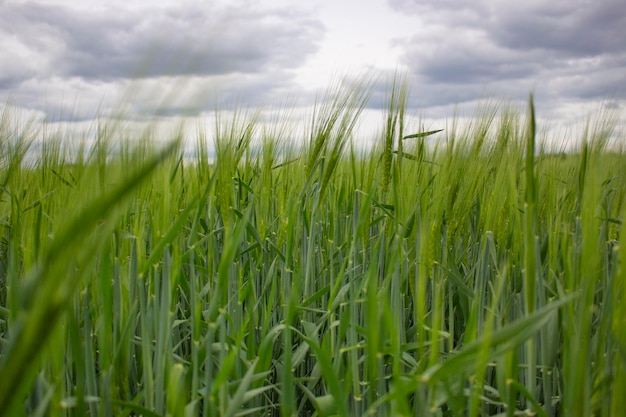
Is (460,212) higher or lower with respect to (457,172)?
lower

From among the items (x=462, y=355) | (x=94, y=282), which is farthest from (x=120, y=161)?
(x=462, y=355)

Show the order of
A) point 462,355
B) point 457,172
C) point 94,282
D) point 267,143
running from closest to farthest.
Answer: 1. point 462,355
2. point 94,282
3. point 457,172
4. point 267,143

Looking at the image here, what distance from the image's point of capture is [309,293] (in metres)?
1.28

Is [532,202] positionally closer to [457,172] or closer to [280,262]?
[457,172]

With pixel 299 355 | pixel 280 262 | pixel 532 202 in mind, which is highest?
pixel 532 202

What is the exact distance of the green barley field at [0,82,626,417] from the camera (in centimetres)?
72

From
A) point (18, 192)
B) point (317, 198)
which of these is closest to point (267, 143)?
point (317, 198)

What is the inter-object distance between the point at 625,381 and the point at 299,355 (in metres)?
0.64

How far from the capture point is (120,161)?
0.82m

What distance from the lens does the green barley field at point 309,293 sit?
72 centimetres

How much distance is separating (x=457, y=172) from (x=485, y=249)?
0.78 ft

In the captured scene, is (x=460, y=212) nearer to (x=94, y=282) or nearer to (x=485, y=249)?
(x=485, y=249)

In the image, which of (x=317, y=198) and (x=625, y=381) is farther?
(x=317, y=198)

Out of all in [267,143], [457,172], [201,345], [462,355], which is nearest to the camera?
[462,355]
